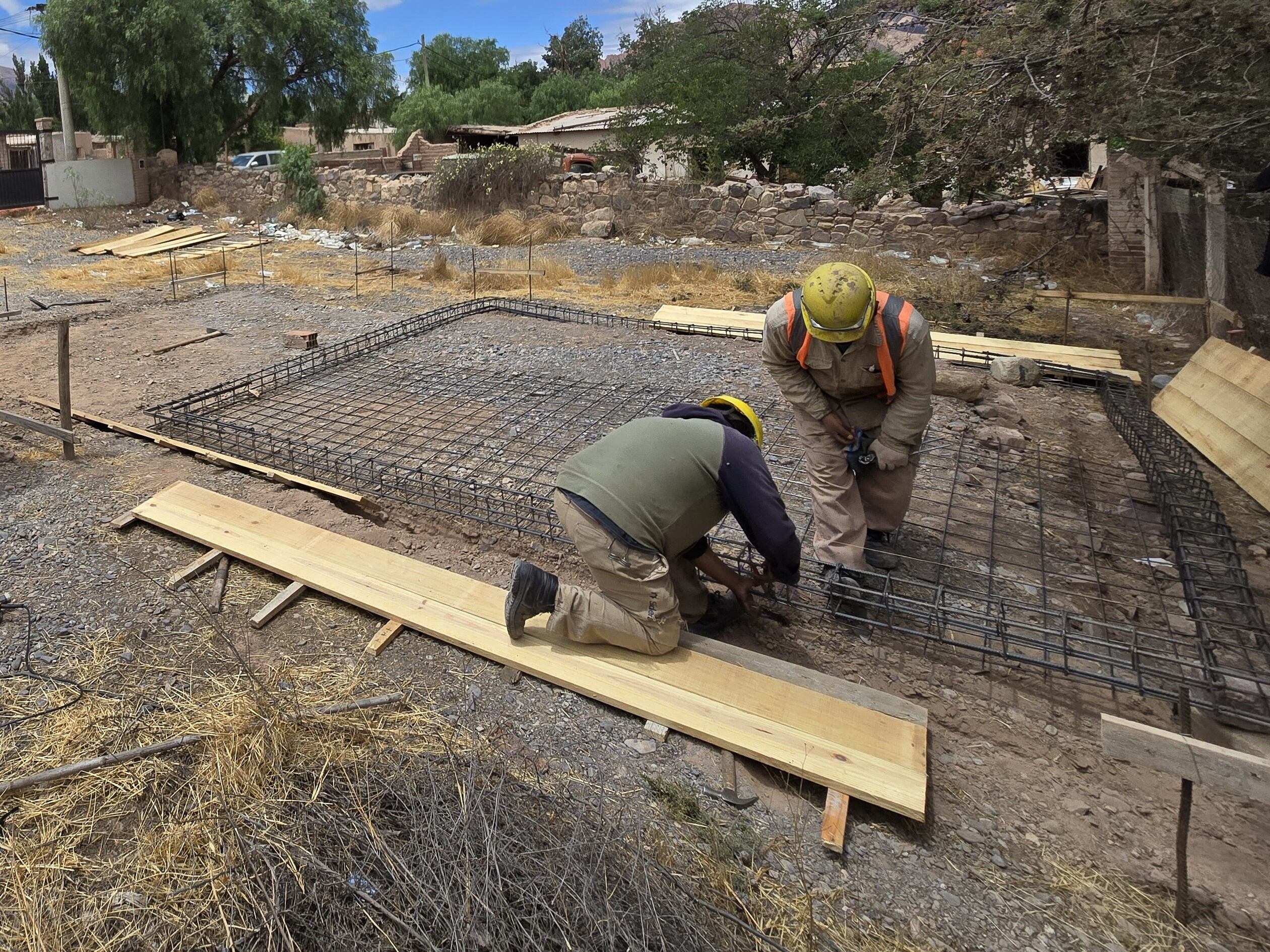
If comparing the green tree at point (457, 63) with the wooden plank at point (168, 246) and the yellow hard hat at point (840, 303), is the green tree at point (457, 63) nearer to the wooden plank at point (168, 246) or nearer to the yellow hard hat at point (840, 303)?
the wooden plank at point (168, 246)

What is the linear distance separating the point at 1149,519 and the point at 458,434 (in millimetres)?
4252

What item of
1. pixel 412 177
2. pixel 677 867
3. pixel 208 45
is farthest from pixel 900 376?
pixel 208 45

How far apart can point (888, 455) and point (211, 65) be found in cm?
2580

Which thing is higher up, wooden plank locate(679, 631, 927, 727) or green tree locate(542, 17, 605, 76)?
green tree locate(542, 17, 605, 76)

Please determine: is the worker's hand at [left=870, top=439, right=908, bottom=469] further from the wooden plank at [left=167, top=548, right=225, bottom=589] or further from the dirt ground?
the wooden plank at [left=167, top=548, right=225, bottom=589]

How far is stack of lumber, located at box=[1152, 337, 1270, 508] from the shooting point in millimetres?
5363

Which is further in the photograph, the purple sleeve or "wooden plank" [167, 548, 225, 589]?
"wooden plank" [167, 548, 225, 589]

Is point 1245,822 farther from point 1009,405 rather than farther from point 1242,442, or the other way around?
point 1009,405

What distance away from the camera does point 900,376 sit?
3607 millimetres

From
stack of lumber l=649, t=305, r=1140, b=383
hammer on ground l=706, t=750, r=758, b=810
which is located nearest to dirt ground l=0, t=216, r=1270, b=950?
hammer on ground l=706, t=750, r=758, b=810

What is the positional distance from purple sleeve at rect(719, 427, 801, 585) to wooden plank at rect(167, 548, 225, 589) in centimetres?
254

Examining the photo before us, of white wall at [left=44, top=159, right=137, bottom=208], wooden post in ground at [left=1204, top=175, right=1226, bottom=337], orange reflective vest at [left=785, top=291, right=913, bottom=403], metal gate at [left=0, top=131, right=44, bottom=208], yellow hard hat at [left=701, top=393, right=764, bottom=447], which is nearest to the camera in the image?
yellow hard hat at [left=701, top=393, right=764, bottom=447]

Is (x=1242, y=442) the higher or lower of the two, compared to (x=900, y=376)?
lower

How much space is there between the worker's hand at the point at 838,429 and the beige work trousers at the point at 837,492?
0.07 feet
